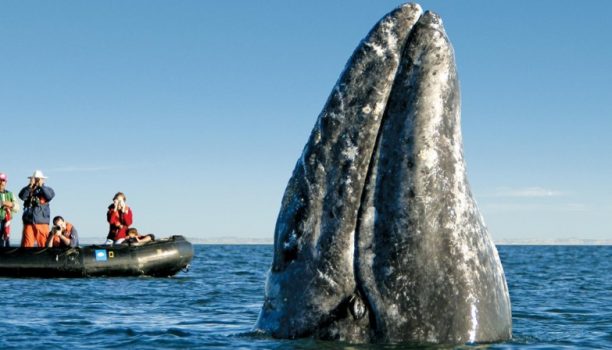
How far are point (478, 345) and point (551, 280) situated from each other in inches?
738

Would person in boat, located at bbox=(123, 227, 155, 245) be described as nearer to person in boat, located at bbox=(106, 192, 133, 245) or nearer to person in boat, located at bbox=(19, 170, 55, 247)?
person in boat, located at bbox=(106, 192, 133, 245)

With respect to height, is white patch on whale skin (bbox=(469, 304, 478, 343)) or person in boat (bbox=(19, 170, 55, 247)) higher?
person in boat (bbox=(19, 170, 55, 247))

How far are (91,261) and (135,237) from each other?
178cm

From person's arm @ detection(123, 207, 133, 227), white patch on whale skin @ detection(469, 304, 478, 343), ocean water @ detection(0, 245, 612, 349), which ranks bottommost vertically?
ocean water @ detection(0, 245, 612, 349)

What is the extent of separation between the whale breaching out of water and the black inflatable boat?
16791 mm

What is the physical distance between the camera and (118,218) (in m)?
23.3

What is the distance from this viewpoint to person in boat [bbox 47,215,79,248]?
23.0 meters

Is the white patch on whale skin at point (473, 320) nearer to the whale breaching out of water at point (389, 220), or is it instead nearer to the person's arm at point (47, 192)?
the whale breaching out of water at point (389, 220)

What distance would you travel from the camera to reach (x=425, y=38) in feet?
20.0

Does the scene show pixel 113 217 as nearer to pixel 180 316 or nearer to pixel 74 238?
pixel 74 238

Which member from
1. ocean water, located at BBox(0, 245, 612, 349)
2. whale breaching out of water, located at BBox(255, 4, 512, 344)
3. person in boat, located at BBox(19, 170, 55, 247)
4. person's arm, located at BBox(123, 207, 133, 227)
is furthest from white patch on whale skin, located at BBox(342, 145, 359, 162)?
person's arm, located at BBox(123, 207, 133, 227)

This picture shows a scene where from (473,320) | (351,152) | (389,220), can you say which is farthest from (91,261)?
(473,320)

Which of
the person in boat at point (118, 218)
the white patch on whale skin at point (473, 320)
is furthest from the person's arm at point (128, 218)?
the white patch on whale skin at point (473, 320)

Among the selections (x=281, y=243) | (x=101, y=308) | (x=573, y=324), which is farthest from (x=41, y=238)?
(x=281, y=243)
